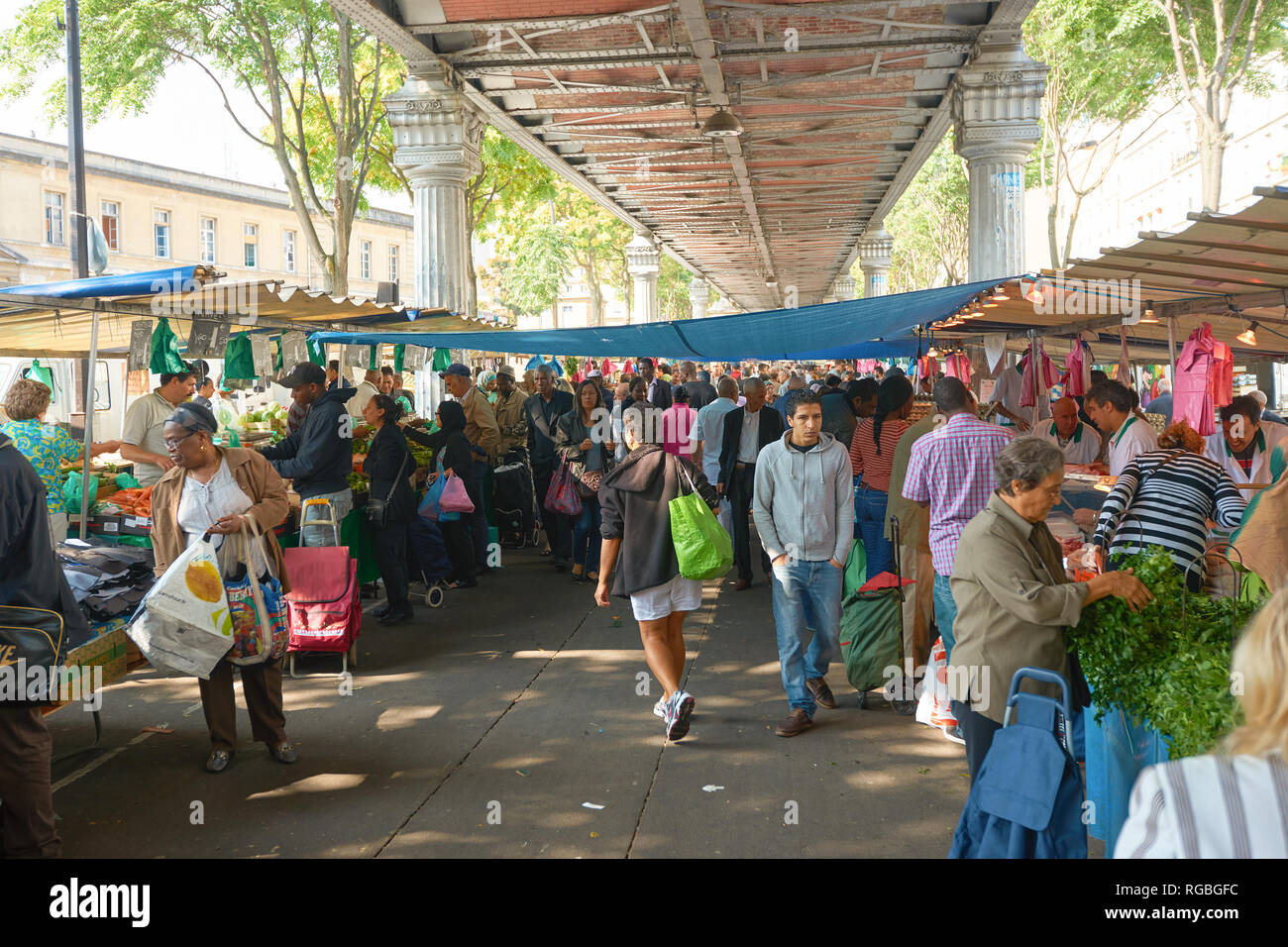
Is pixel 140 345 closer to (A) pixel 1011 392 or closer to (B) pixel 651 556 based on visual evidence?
(B) pixel 651 556

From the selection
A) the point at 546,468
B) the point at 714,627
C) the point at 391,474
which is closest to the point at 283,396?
the point at 546,468

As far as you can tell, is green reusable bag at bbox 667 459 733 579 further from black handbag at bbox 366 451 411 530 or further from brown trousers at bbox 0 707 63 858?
black handbag at bbox 366 451 411 530

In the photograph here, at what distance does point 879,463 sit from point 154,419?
550cm

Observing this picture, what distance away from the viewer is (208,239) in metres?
39.9

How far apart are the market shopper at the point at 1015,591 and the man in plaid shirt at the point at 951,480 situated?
1224 millimetres

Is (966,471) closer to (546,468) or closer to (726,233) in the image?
(546,468)

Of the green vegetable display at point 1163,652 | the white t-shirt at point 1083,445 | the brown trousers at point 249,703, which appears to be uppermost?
the white t-shirt at point 1083,445

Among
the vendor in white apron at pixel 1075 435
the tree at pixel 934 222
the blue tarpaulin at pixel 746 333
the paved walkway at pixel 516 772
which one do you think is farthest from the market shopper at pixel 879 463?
the tree at pixel 934 222

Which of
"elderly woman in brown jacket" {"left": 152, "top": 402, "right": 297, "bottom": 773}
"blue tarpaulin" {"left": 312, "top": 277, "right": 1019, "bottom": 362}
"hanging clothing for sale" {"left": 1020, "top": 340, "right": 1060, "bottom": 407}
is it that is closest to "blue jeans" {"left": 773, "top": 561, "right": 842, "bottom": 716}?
"blue tarpaulin" {"left": 312, "top": 277, "right": 1019, "bottom": 362}

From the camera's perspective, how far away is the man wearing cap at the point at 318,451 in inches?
279

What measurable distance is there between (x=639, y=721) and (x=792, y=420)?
1.95 metres

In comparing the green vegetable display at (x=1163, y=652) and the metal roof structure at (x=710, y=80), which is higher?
the metal roof structure at (x=710, y=80)

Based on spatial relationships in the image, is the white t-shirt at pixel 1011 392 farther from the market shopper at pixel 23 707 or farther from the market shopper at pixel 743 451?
the market shopper at pixel 23 707

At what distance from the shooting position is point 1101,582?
3408 mm
